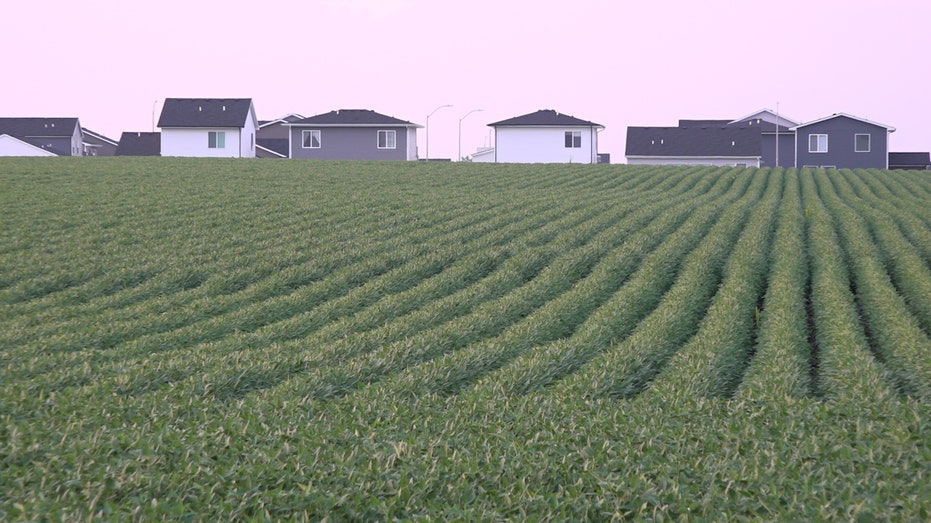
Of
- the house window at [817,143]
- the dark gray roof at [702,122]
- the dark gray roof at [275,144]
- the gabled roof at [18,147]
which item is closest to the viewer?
the house window at [817,143]

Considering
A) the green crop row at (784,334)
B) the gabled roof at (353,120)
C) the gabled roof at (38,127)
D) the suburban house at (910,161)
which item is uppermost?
the gabled roof at (38,127)

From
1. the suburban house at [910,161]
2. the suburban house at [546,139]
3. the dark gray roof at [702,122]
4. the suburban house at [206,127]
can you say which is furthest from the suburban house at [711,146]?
the suburban house at [206,127]

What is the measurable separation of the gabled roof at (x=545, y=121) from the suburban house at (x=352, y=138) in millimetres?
8118

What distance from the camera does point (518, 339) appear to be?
416 inches

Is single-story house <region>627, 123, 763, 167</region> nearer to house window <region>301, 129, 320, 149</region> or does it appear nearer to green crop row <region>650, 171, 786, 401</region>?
house window <region>301, 129, 320, 149</region>

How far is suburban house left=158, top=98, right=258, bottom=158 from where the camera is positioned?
60.9 metres

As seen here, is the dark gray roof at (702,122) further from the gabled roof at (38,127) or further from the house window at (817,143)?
the gabled roof at (38,127)

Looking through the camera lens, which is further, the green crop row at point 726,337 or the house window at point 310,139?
the house window at point 310,139

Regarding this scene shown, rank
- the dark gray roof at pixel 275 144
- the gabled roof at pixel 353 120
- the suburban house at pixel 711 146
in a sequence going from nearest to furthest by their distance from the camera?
A: the gabled roof at pixel 353 120 → the suburban house at pixel 711 146 → the dark gray roof at pixel 275 144

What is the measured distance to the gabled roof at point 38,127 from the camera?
3423 inches

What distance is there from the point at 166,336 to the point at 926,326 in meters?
9.65

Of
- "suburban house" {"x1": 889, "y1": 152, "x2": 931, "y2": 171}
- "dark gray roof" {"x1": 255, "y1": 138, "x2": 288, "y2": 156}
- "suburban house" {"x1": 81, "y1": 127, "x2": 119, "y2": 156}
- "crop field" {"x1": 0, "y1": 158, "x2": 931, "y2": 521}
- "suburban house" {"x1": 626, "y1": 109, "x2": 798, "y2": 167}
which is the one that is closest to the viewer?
"crop field" {"x1": 0, "y1": 158, "x2": 931, "y2": 521}

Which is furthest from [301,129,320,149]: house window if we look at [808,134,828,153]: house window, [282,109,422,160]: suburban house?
[808,134,828,153]: house window

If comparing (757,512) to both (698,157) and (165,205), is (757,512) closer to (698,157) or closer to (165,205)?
(165,205)
